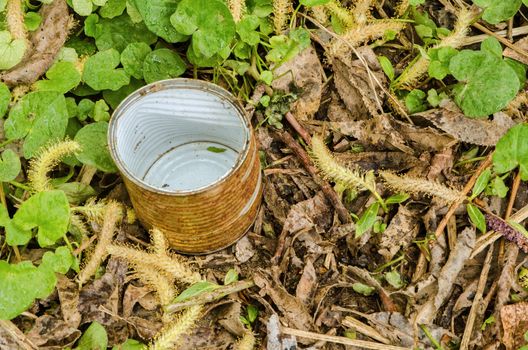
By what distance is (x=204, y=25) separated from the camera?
216cm

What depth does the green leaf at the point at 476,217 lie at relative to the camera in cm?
215

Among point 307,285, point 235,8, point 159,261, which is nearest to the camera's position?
point 159,261

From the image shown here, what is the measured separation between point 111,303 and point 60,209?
1.15ft

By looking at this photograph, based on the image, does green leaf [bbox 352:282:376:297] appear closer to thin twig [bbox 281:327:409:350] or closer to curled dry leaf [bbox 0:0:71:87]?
thin twig [bbox 281:327:409:350]

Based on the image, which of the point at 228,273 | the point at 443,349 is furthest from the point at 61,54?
the point at 443,349

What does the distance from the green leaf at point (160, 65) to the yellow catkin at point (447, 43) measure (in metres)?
0.78

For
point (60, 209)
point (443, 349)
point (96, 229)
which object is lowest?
point (443, 349)

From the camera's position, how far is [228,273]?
2123mm

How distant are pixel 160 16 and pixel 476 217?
1.23 metres

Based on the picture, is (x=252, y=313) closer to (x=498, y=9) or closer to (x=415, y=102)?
(x=415, y=102)

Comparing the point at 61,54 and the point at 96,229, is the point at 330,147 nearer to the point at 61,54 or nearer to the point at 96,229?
the point at 96,229

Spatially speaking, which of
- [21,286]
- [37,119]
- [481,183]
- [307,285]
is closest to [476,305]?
[481,183]

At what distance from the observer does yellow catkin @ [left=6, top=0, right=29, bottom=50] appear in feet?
7.35

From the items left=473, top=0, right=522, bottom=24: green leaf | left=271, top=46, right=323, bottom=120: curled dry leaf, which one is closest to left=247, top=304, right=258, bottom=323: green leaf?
left=271, top=46, right=323, bottom=120: curled dry leaf
